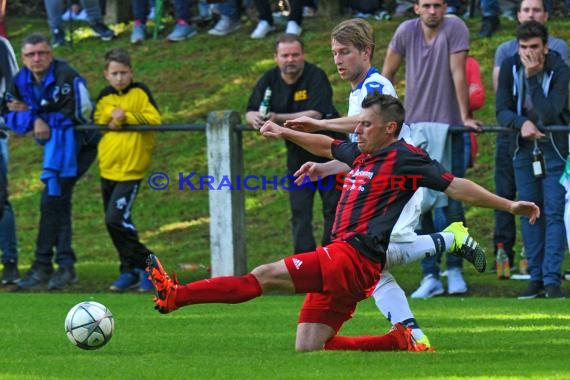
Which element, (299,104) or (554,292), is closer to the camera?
(554,292)

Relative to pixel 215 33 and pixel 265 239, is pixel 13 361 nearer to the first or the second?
pixel 265 239

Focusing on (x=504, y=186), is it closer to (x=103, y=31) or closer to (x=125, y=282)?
(x=125, y=282)

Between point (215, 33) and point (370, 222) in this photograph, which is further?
point (215, 33)

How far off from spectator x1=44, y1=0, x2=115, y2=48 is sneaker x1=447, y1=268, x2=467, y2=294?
1140 cm

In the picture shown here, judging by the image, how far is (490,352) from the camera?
368 inches

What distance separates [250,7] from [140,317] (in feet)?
41.6

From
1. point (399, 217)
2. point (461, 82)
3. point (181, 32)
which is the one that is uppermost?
point (181, 32)

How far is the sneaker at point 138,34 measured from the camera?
24.0 meters

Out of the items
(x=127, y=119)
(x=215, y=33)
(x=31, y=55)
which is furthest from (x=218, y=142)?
(x=215, y=33)

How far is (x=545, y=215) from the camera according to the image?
1368cm

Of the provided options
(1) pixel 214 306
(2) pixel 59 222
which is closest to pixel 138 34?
(2) pixel 59 222

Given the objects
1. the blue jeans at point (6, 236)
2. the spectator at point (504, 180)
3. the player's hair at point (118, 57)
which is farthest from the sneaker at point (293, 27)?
the spectator at point (504, 180)

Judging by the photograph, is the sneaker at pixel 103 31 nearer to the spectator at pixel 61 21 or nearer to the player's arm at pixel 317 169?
the spectator at pixel 61 21

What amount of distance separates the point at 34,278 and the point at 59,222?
668 millimetres
